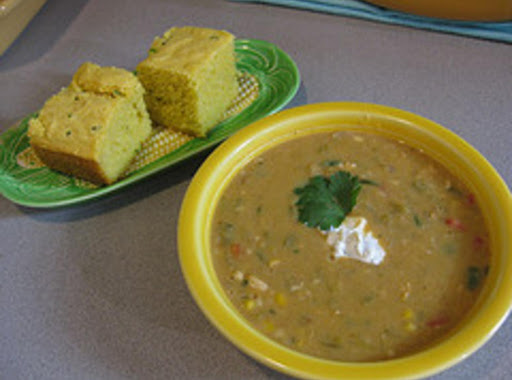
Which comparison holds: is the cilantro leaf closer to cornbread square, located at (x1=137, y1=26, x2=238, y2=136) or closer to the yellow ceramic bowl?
the yellow ceramic bowl

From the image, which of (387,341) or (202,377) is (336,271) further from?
(202,377)

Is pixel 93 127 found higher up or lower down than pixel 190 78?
lower down

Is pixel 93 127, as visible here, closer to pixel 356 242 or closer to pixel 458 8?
pixel 356 242

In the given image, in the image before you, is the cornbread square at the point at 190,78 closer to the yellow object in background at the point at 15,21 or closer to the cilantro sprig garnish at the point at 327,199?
the cilantro sprig garnish at the point at 327,199

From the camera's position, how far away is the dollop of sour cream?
122 cm

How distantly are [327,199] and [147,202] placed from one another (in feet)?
2.23

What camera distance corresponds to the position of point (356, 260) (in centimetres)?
121

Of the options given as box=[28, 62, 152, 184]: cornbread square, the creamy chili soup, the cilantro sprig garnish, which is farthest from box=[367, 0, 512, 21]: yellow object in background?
box=[28, 62, 152, 184]: cornbread square

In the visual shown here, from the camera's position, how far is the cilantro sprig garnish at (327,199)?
4.19ft

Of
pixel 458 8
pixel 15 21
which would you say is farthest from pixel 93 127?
pixel 458 8

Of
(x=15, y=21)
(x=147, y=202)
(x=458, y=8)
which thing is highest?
(x=458, y=8)

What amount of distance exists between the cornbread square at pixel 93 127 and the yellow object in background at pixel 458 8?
1364 millimetres

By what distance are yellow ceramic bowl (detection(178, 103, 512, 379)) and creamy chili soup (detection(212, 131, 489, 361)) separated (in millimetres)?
37

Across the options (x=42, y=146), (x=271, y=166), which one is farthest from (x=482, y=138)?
(x=42, y=146)
